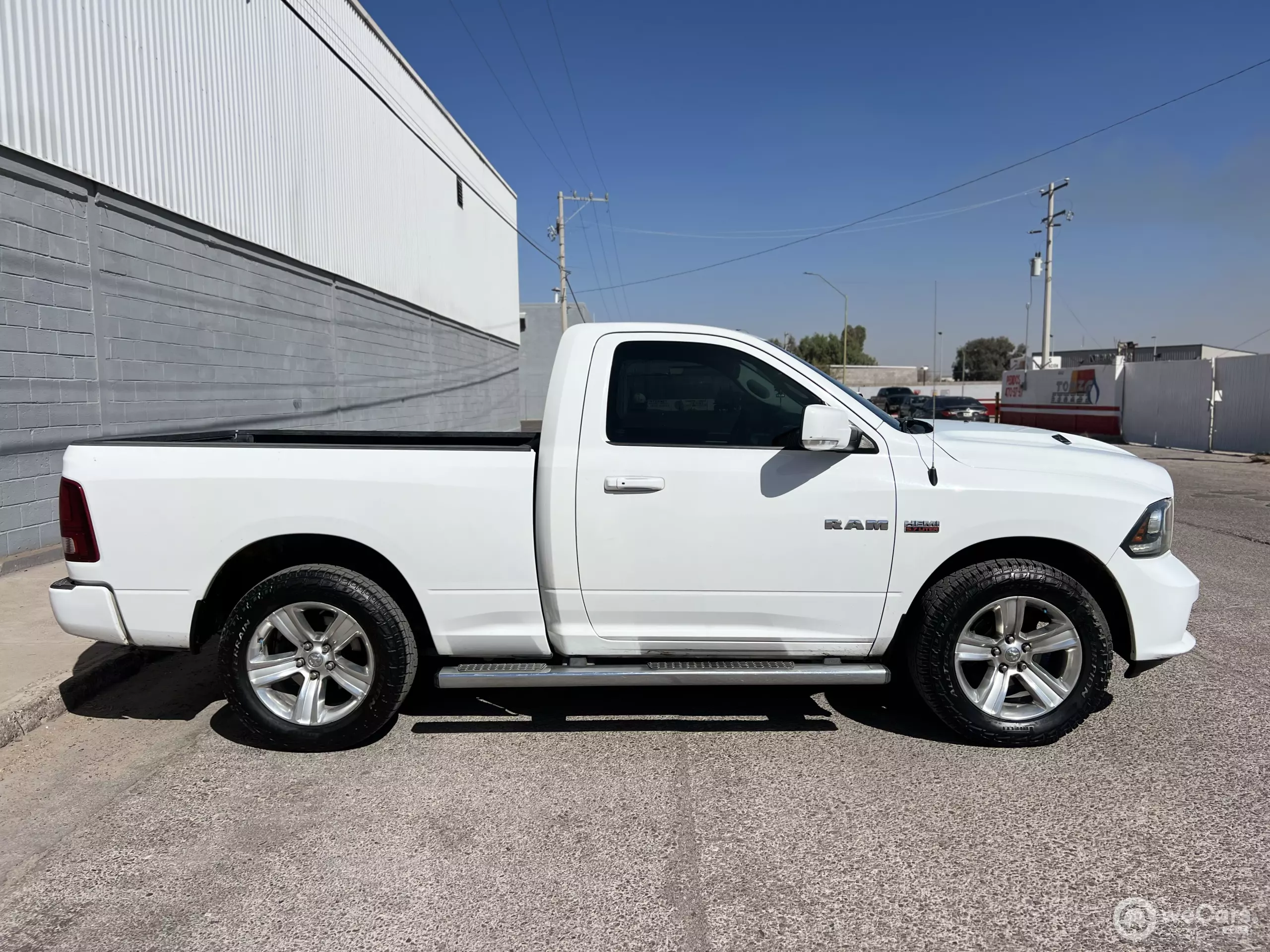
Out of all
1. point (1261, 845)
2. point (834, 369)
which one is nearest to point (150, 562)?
point (1261, 845)

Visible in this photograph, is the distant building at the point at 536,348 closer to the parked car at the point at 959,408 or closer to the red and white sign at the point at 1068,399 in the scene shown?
the parked car at the point at 959,408

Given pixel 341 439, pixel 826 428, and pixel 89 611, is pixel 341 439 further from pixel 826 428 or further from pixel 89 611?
pixel 826 428

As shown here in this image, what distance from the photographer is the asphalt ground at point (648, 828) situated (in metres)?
2.73

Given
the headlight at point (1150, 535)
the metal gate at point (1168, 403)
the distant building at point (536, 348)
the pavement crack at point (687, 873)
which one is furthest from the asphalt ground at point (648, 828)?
the distant building at point (536, 348)

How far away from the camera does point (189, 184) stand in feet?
33.5

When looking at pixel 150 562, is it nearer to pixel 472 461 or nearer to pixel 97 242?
pixel 472 461

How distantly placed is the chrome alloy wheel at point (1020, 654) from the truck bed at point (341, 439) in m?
2.32

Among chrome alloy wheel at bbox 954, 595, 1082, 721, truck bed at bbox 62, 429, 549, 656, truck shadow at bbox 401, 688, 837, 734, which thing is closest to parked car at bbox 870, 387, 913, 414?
truck shadow at bbox 401, 688, 837, 734

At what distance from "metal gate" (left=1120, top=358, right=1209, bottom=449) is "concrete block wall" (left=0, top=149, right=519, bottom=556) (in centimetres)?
2159

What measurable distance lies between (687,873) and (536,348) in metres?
42.0

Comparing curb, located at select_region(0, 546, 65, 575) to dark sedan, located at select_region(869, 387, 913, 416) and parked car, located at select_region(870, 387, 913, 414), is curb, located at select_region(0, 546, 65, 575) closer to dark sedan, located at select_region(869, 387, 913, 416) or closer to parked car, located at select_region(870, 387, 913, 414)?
dark sedan, located at select_region(869, 387, 913, 416)

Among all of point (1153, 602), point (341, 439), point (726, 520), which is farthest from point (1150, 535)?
point (341, 439)

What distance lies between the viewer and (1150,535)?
3.86 metres

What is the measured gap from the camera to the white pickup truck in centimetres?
383
